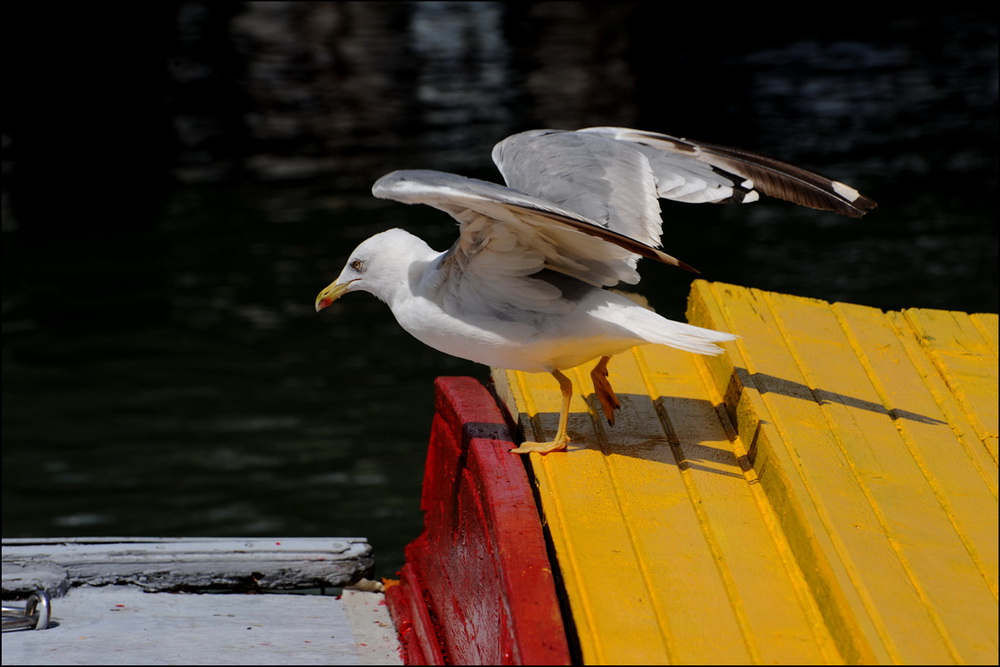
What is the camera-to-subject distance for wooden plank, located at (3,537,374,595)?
14.9 ft

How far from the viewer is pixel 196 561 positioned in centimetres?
460

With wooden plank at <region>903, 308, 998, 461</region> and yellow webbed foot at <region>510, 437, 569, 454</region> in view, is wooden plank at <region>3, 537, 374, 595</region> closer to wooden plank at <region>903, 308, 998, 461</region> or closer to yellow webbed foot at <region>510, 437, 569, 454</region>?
yellow webbed foot at <region>510, 437, 569, 454</region>

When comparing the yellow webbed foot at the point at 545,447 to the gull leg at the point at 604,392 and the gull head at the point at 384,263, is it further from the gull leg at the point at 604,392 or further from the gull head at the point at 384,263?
the gull head at the point at 384,263

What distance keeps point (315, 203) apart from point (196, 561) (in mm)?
7005

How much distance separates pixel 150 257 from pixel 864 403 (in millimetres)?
7829

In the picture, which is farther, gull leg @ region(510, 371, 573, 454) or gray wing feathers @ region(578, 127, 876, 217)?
gray wing feathers @ region(578, 127, 876, 217)

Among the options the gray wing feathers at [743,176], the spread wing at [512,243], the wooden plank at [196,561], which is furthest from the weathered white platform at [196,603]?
the gray wing feathers at [743,176]

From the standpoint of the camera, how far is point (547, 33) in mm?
17828

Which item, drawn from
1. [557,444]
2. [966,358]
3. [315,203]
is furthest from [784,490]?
[315,203]

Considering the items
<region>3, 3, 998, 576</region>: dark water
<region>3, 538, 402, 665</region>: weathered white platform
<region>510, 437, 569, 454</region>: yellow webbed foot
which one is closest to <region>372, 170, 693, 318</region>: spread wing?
<region>510, 437, 569, 454</region>: yellow webbed foot

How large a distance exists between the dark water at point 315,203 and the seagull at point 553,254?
9.61 ft

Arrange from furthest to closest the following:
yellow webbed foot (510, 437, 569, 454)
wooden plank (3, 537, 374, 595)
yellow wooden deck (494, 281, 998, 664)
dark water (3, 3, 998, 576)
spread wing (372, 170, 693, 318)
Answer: dark water (3, 3, 998, 576) → wooden plank (3, 537, 374, 595) → yellow webbed foot (510, 437, 569, 454) → spread wing (372, 170, 693, 318) → yellow wooden deck (494, 281, 998, 664)

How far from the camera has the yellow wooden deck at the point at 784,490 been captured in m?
2.49

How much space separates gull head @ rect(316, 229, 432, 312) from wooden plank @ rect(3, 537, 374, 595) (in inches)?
50.7
